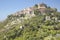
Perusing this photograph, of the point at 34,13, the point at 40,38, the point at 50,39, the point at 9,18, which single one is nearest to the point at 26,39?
the point at 40,38

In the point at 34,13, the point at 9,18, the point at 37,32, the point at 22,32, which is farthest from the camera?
the point at 9,18

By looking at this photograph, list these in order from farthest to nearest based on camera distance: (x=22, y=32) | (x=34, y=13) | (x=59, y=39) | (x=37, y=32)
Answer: (x=34, y=13) < (x=22, y=32) < (x=37, y=32) < (x=59, y=39)

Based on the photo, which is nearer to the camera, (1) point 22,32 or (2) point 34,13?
(1) point 22,32

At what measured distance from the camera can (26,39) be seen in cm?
9594

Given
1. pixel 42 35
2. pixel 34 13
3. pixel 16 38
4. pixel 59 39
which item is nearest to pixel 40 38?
pixel 42 35

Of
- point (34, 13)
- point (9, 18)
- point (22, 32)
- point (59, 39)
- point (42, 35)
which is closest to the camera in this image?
point (59, 39)

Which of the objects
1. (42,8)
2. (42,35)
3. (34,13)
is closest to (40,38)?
(42,35)

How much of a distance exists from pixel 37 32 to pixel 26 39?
40.9 ft

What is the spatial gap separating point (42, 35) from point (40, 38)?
382 centimetres

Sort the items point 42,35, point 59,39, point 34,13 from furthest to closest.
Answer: point 34,13 < point 42,35 < point 59,39

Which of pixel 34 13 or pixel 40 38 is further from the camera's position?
pixel 34 13

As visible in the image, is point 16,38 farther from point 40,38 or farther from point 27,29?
point 40,38

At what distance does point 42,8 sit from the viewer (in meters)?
176

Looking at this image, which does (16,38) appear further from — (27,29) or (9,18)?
(9,18)
